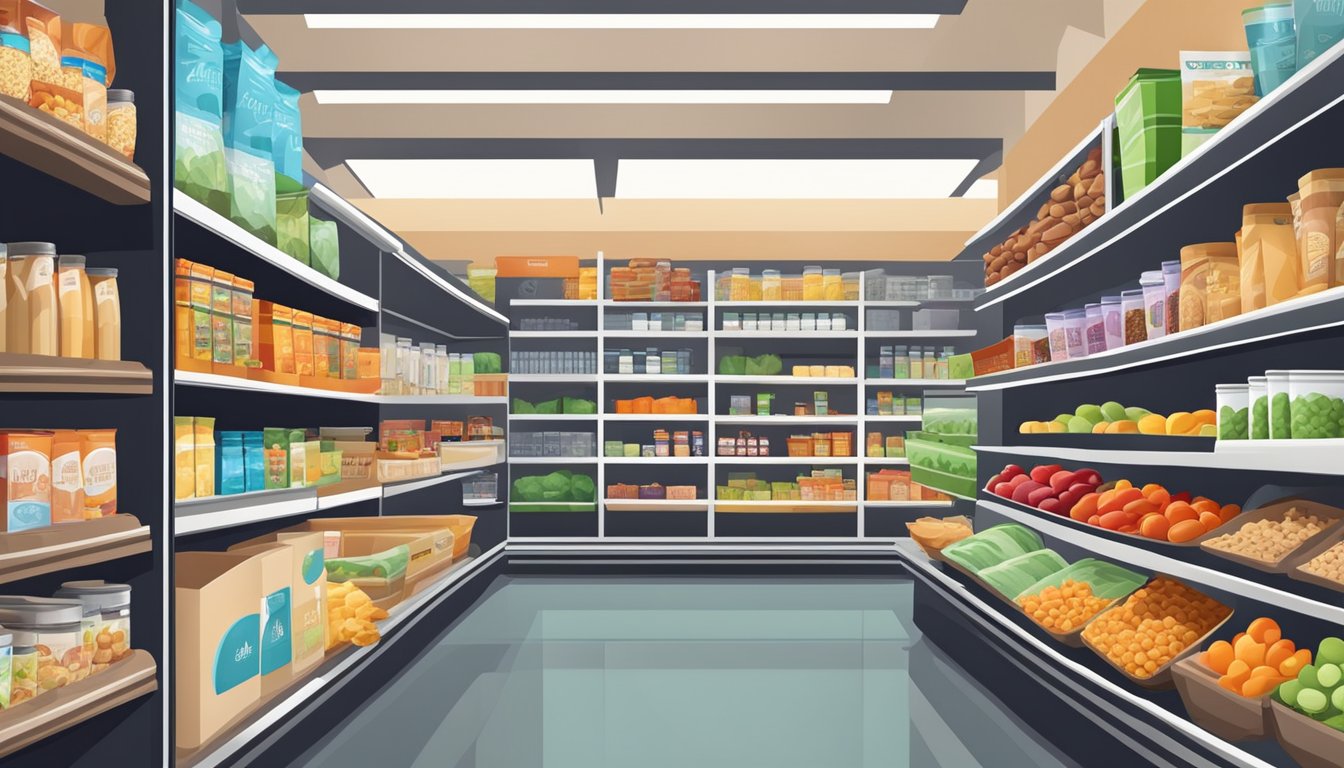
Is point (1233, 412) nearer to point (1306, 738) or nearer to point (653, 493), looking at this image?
point (1306, 738)

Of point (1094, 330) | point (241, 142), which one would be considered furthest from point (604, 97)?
point (1094, 330)

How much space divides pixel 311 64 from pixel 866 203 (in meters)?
5.99

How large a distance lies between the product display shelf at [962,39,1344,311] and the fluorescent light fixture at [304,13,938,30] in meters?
2.98

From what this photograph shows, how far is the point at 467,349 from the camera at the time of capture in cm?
729

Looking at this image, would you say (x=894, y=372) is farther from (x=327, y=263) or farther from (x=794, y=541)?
(x=327, y=263)

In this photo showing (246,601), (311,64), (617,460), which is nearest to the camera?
(246,601)

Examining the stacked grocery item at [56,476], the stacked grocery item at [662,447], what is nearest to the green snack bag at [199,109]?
the stacked grocery item at [56,476]

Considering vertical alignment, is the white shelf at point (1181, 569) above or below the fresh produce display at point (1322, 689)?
above

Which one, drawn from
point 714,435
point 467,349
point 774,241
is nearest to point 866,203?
point 774,241

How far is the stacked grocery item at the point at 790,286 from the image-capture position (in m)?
7.98

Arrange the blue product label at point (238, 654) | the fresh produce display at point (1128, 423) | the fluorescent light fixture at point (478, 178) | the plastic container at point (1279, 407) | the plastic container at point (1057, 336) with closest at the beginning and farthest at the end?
the plastic container at point (1279, 407) → the blue product label at point (238, 654) → the fresh produce display at point (1128, 423) → the plastic container at point (1057, 336) → the fluorescent light fixture at point (478, 178)

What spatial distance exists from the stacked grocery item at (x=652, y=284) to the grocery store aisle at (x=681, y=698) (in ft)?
9.96

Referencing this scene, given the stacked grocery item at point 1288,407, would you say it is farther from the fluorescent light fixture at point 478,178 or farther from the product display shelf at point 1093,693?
the fluorescent light fixture at point 478,178

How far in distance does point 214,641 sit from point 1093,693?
8.89ft
